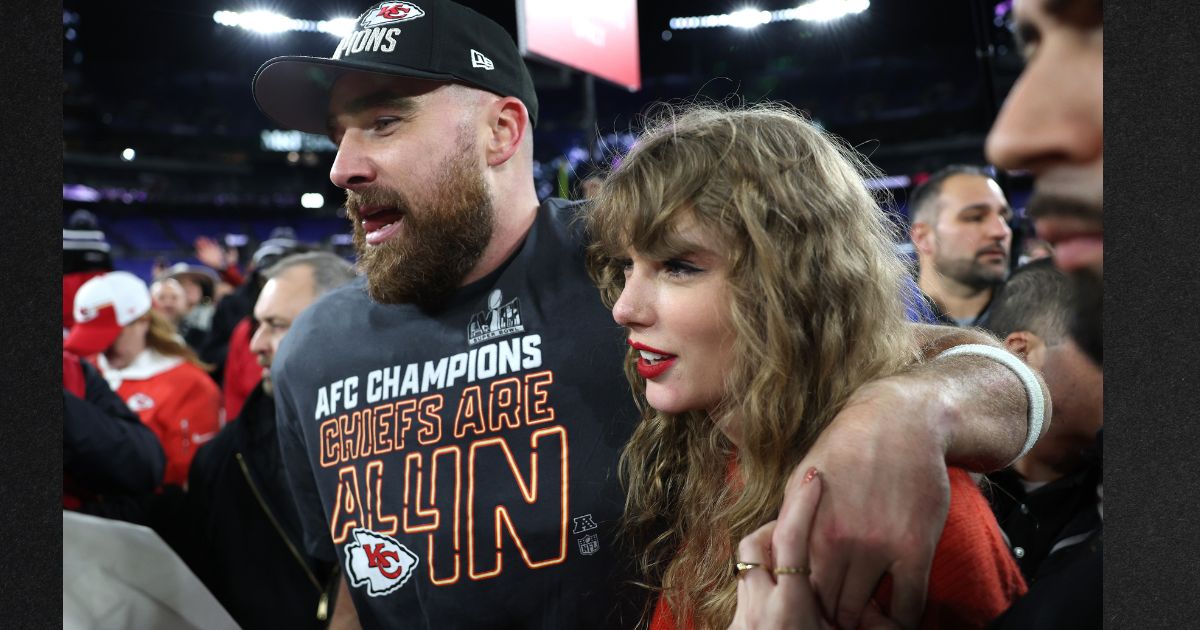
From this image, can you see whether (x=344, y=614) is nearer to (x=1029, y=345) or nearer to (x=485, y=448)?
(x=485, y=448)

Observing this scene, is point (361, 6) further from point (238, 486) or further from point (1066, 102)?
point (1066, 102)

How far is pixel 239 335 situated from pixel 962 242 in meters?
1.87

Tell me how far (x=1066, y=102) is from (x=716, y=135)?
0.34 metres

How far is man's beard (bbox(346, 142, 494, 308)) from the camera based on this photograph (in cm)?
123

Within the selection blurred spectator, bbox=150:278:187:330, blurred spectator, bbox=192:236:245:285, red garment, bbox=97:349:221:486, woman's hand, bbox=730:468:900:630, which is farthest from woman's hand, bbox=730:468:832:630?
blurred spectator, bbox=150:278:187:330

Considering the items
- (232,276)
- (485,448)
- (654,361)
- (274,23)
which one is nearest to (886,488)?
(654,361)

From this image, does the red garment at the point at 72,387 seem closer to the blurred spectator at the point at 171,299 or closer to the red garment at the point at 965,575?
the red garment at the point at 965,575

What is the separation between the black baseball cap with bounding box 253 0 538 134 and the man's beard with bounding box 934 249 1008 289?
858 mm

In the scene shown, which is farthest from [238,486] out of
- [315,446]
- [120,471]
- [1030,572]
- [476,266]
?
[1030,572]

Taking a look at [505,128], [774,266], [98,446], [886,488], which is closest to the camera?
[886,488]

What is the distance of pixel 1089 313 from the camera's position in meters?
0.93

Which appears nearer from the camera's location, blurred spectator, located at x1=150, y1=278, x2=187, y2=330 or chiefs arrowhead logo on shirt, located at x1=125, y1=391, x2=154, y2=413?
chiefs arrowhead logo on shirt, located at x1=125, y1=391, x2=154, y2=413

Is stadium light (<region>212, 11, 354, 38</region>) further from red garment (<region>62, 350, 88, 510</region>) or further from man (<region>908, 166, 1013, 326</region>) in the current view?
man (<region>908, 166, 1013, 326</region>)

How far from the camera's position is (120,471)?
1.64 meters
